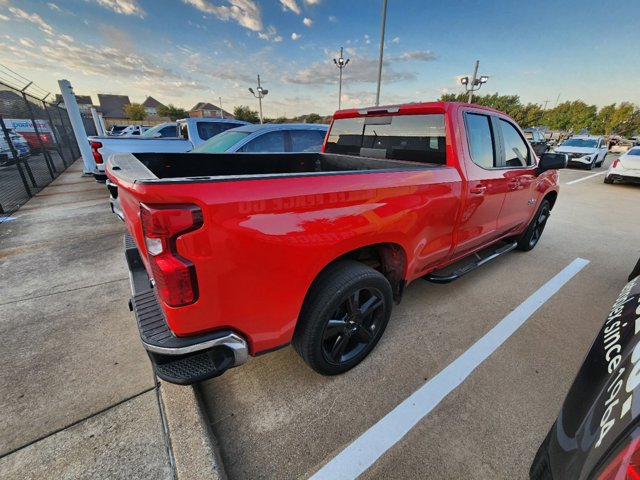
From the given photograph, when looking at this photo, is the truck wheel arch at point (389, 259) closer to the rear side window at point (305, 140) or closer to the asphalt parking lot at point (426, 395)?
the asphalt parking lot at point (426, 395)

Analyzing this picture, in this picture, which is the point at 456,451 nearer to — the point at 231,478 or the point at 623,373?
the point at 623,373

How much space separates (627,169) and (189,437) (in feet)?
49.3

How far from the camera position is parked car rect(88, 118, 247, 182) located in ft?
21.0

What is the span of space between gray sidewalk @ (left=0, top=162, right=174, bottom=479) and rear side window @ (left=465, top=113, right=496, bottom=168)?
328 cm

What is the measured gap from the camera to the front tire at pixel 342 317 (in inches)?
72.8

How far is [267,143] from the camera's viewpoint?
574 centimetres

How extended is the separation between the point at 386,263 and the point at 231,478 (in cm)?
174

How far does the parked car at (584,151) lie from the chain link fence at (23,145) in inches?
833

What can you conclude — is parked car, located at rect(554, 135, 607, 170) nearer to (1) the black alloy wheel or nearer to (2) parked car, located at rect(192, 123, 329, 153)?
(2) parked car, located at rect(192, 123, 329, 153)

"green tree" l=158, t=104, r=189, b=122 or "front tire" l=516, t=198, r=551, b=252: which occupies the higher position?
"green tree" l=158, t=104, r=189, b=122

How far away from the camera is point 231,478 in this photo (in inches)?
61.4

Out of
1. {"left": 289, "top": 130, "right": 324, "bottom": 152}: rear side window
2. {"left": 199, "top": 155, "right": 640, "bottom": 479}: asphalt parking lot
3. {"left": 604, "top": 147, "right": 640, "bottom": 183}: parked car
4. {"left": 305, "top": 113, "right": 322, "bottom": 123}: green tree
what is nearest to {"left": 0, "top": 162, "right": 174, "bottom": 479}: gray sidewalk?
{"left": 199, "top": 155, "right": 640, "bottom": 479}: asphalt parking lot

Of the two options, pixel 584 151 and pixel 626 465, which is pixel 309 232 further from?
pixel 584 151

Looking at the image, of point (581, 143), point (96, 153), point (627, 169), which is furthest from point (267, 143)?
point (581, 143)
